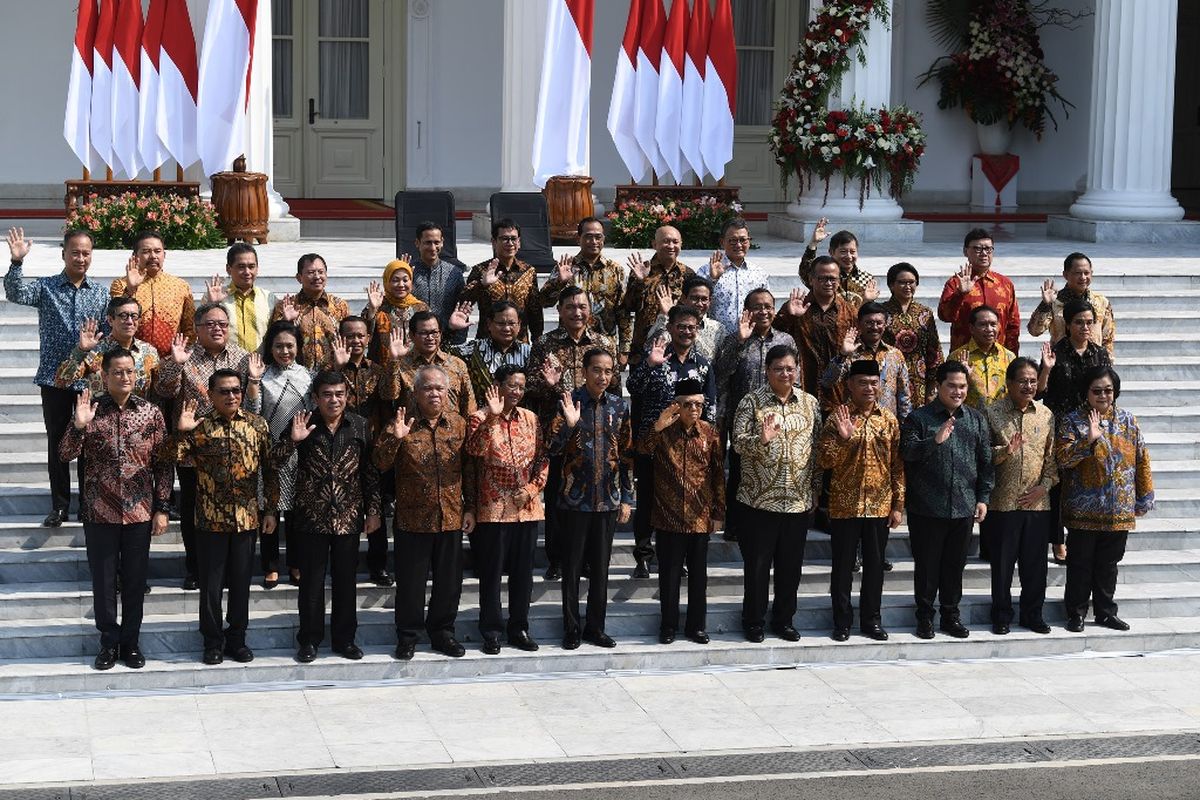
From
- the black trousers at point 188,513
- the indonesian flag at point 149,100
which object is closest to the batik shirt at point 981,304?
the black trousers at point 188,513

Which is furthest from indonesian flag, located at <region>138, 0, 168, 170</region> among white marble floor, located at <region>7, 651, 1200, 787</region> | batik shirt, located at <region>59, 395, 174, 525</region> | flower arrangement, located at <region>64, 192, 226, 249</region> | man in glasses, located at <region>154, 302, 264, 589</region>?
white marble floor, located at <region>7, 651, 1200, 787</region>

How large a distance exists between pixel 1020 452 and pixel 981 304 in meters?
1.64

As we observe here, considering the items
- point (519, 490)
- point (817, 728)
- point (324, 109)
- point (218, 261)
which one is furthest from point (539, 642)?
point (324, 109)

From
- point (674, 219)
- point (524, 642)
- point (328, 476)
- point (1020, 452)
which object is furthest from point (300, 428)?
point (674, 219)

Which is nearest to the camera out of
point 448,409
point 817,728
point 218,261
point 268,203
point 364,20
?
point 817,728

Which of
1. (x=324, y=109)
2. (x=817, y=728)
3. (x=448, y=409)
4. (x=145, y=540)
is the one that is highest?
(x=324, y=109)

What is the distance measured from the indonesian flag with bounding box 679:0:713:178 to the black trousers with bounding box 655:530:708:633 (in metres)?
8.16

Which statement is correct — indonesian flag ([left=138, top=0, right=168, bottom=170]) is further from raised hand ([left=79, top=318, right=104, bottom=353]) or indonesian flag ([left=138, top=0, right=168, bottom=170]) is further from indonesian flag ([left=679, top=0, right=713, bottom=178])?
raised hand ([left=79, top=318, right=104, bottom=353])

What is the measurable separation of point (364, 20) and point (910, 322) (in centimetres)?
1455

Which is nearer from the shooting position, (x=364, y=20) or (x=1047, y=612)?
(x=1047, y=612)

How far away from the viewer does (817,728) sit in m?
10.0

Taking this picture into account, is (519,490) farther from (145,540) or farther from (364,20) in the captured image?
(364,20)

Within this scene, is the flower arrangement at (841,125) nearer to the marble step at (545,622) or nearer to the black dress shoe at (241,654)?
the marble step at (545,622)

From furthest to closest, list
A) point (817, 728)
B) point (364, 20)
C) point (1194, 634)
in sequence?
point (364, 20)
point (1194, 634)
point (817, 728)
